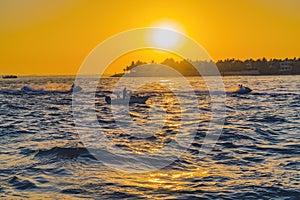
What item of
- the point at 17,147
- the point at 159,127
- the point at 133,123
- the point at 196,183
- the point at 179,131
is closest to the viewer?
the point at 196,183

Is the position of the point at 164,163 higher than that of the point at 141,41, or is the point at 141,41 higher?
the point at 141,41

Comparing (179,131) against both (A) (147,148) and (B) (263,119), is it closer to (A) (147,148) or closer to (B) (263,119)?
(A) (147,148)

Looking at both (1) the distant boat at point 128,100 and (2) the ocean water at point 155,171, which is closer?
(2) the ocean water at point 155,171

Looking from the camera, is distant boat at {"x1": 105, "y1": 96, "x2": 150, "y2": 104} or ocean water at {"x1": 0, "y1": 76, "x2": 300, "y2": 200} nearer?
ocean water at {"x1": 0, "y1": 76, "x2": 300, "y2": 200}

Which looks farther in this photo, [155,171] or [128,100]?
[128,100]

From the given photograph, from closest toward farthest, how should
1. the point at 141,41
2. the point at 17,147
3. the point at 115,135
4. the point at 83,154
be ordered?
the point at 83,154
the point at 17,147
the point at 141,41
the point at 115,135

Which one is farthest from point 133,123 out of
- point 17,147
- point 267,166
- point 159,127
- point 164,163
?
point 267,166

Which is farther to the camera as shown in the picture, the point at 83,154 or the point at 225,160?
the point at 83,154

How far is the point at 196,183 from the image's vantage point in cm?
1282

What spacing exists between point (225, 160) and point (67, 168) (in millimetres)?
6021

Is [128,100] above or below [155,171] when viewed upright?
above

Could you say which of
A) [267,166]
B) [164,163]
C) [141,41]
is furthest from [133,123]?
[267,166]

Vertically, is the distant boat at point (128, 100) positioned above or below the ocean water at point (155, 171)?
above

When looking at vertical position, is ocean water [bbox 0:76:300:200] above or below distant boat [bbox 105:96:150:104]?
below
